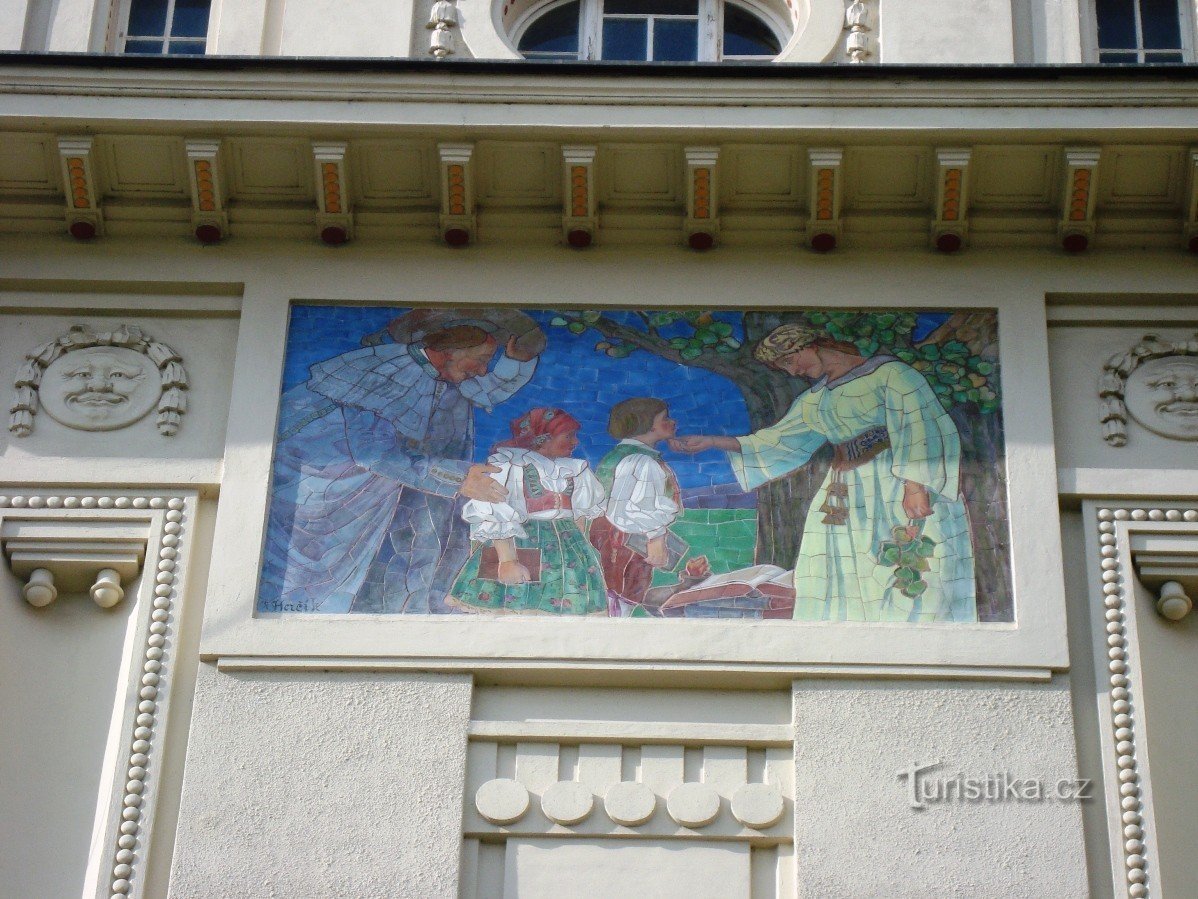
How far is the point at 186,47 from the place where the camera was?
10.8m

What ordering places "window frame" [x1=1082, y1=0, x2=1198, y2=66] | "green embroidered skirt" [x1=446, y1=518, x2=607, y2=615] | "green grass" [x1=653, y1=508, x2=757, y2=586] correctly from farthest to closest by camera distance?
"window frame" [x1=1082, y1=0, x2=1198, y2=66] < "green grass" [x1=653, y1=508, x2=757, y2=586] < "green embroidered skirt" [x1=446, y1=518, x2=607, y2=615]

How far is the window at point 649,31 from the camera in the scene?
10789 millimetres

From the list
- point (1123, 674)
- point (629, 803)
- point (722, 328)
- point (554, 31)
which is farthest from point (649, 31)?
point (629, 803)

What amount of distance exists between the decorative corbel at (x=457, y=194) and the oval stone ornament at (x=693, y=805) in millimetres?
2886

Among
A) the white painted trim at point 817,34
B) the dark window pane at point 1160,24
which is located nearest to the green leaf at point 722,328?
the white painted trim at point 817,34

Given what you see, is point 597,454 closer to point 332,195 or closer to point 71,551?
point 332,195

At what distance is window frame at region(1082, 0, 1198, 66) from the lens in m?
10.6

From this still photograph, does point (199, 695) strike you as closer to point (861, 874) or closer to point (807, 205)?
point (861, 874)

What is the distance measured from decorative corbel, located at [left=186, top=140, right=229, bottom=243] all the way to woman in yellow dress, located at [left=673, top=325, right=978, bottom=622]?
7.78ft

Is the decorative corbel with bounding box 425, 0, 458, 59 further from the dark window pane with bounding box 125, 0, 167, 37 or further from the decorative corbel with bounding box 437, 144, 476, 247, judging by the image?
the dark window pane with bounding box 125, 0, 167, 37

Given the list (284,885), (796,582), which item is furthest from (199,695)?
(796,582)

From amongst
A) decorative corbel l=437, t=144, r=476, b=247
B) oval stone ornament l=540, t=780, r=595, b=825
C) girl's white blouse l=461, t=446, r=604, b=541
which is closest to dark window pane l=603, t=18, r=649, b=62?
decorative corbel l=437, t=144, r=476, b=247

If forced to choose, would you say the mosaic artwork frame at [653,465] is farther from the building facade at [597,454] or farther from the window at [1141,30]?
the window at [1141,30]

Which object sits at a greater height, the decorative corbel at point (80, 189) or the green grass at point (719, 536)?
the decorative corbel at point (80, 189)
